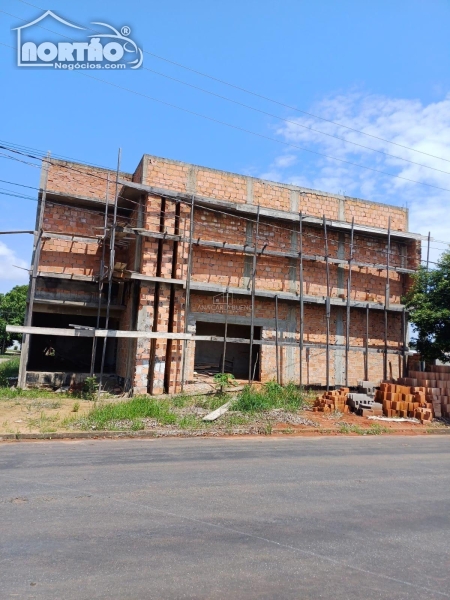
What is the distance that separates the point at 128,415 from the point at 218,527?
272 inches

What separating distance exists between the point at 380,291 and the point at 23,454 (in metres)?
15.1

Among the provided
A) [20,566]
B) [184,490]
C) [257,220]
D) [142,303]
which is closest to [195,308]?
[142,303]

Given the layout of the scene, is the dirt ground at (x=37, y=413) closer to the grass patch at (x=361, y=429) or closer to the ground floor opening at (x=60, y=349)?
the grass patch at (x=361, y=429)

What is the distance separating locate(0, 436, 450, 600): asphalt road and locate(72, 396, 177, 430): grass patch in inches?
88.5

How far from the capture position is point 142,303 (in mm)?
15391

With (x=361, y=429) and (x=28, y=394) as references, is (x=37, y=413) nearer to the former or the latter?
(x=28, y=394)

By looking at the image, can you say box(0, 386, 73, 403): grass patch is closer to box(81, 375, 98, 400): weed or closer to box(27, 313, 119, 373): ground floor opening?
box(81, 375, 98, 400): weed

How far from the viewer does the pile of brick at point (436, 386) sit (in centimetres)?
1486

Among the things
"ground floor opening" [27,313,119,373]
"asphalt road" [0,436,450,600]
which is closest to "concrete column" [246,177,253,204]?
"ground floor opening" [27,313,119,373]

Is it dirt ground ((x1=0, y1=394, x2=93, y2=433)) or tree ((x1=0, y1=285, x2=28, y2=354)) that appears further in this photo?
tree ((x1=0, y1=285, x2=28, y2=354))

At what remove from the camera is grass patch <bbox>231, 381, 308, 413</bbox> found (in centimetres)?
1286

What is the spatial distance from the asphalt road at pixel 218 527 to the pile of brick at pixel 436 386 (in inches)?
297

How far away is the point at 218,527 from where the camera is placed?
14.7 feet

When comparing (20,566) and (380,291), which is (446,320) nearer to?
(380,291)
